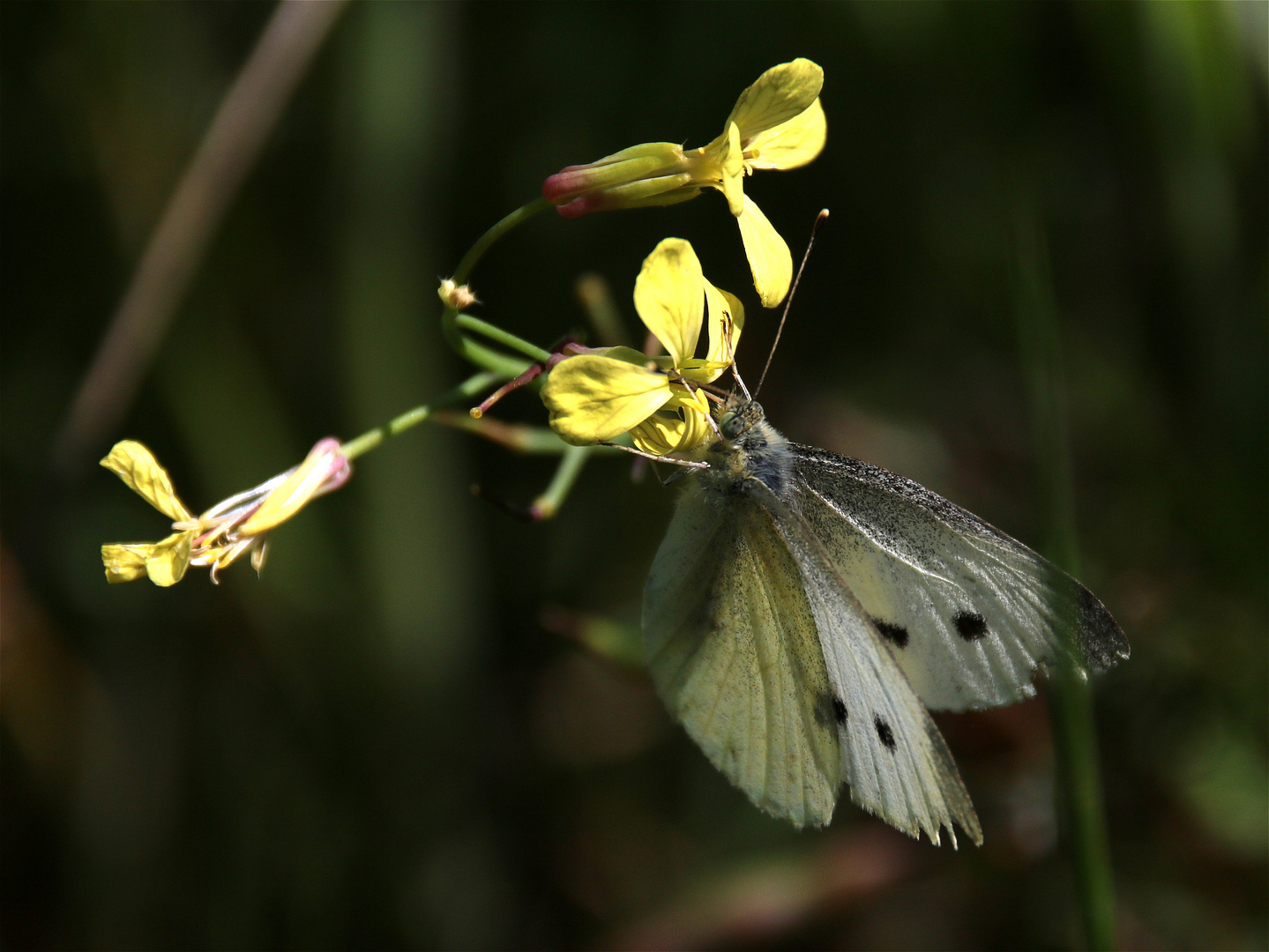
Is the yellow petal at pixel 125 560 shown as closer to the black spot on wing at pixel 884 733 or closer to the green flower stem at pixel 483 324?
the green flower stem at pixel 483 324

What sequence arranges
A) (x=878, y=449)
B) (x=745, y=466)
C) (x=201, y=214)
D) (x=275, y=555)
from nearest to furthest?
(x=745, y=466), (x=201, y=214), (x=275, y=555), (x=878, y=449)

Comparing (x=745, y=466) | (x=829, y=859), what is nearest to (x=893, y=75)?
(x=745, y=466)

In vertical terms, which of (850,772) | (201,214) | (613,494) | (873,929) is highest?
(201,214)

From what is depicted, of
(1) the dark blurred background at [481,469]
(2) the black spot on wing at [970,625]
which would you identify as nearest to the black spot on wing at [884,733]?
(2) the black spot on wing at [970,625]

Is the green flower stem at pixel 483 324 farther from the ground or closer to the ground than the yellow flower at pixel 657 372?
farther from the ground

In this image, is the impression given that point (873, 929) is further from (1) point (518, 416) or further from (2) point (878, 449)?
(1) point (518, 416)

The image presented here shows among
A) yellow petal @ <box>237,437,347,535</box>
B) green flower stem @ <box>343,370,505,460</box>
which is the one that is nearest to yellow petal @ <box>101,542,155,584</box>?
yellow petal @ <box>237,437,347,535</box>
